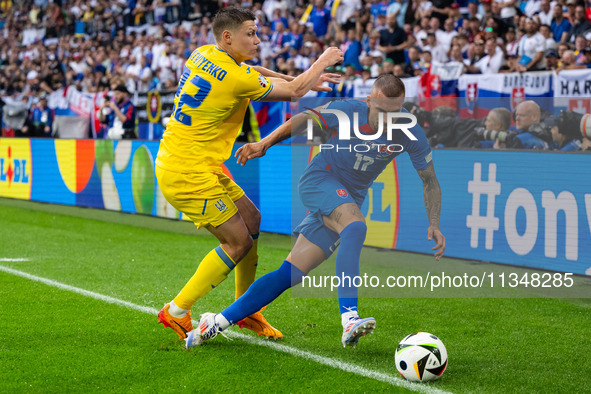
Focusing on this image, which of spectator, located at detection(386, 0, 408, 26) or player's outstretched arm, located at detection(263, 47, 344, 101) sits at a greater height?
spectator, located at detection(386, 0, 408, 26)

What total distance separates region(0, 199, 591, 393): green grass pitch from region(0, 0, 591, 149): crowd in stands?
588cm

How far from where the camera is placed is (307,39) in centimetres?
1645

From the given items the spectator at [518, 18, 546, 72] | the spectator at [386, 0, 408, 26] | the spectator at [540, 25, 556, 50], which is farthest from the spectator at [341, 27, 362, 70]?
the spectator at [540, 25, 556, 50]

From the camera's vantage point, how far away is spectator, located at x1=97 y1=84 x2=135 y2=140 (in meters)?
14.4

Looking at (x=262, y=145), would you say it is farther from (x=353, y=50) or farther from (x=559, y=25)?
(x=353, y=50)

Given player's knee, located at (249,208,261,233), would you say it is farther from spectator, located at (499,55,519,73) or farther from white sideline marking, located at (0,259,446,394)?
spectator, located at (499,55,519,73)

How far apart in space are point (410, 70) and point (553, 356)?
9.35m

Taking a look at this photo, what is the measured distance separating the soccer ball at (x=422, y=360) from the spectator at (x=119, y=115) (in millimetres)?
10747

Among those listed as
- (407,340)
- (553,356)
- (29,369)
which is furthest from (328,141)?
(29,369)

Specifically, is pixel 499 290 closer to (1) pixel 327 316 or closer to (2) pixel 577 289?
(2) pixel 577 289

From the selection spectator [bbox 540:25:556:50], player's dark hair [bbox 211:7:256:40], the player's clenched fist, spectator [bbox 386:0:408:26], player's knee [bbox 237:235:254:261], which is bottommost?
player's knee [bbox 237:235:254:261]

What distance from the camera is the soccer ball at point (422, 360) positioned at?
4.11 m

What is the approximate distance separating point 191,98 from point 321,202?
109 cm

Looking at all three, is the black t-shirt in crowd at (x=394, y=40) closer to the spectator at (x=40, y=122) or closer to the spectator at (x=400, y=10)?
the spectator at (x=400, y=10)
